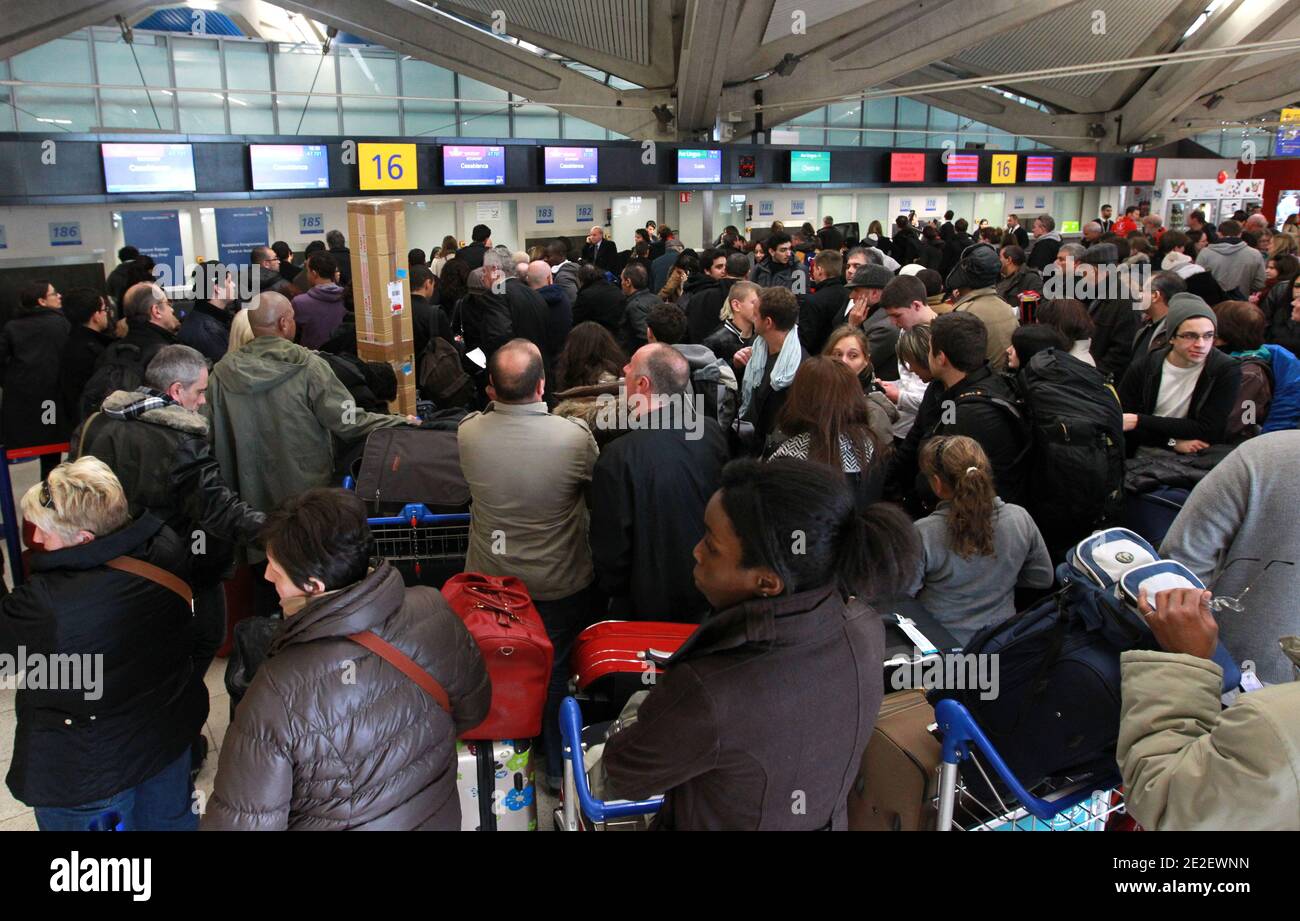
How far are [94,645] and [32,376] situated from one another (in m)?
4.74

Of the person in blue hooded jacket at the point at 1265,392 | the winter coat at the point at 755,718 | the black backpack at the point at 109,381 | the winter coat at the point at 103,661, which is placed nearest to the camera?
the winter coat at the point at 755,718

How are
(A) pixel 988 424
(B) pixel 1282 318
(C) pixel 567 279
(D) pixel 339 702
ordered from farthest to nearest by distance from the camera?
(C) pixel 567 279, (B) pixel 1282 318, (A) pixel 988 424, (D) pixel 339 702

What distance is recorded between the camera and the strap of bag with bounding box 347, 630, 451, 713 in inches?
83.0

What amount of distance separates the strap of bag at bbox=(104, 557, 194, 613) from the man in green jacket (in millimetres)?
1649

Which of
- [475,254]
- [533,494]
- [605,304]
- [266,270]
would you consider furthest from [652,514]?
[475,254]

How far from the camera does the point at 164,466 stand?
11.6 ft

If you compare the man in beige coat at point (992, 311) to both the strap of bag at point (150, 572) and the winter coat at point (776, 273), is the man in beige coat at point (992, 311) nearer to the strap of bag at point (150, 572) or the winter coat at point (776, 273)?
the winter coat at point (776, 273)

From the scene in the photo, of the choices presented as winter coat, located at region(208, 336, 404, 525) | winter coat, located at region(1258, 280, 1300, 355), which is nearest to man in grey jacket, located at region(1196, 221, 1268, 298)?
winter coat, located at region(1258, 280, 1300, 355)

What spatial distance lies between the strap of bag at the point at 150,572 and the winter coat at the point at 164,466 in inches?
25.3

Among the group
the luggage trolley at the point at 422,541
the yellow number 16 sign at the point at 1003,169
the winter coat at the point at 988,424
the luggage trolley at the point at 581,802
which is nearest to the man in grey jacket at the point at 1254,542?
the winter coat at the point at 988,424

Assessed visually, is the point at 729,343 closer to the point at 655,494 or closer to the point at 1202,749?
the point at 655,494

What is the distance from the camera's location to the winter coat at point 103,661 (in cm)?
254

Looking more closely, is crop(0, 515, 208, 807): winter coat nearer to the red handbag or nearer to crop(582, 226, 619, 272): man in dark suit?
the red handbag
